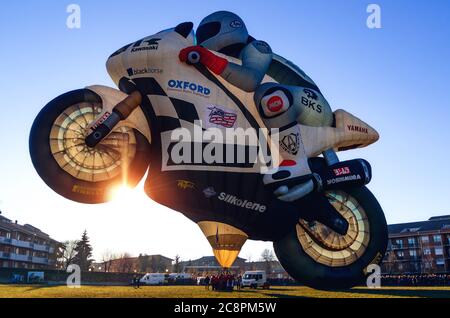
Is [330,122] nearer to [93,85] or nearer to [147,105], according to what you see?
[147,105]

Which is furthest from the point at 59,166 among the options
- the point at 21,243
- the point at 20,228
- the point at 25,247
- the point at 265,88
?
the point at 20,228

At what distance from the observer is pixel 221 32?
1478cm

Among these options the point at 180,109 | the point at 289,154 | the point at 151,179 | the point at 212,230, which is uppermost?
the point at 180,109

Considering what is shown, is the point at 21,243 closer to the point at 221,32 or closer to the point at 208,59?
the point at 221,32

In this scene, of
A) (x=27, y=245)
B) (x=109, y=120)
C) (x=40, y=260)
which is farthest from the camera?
(x=40, y=260)

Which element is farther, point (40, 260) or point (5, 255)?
point (40, 260)

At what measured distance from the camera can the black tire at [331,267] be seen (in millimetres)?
13992

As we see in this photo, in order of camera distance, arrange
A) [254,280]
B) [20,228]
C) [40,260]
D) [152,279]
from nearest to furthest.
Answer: [254,280]
[152,279]
[20,228]
[40,260]

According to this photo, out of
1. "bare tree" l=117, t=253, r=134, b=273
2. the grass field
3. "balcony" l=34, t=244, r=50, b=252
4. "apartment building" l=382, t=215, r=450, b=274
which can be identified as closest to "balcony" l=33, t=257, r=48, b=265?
"balcony" l=34, t=244, r=50, b=252

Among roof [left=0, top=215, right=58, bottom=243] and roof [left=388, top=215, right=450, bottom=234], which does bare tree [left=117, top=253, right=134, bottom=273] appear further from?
roof [left=388, top=215, right=450, bottom=234]

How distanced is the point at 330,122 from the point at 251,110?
10.9ft

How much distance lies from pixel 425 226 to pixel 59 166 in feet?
224

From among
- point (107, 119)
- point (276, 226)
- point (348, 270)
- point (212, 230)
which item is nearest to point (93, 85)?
point (107, 119)

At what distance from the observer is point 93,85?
13500 millimetres
